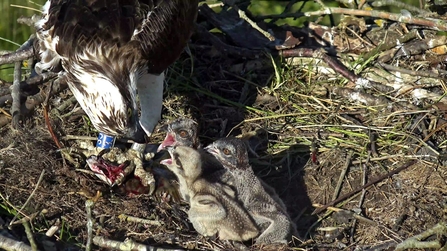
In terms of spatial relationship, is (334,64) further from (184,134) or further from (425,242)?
(425,242)

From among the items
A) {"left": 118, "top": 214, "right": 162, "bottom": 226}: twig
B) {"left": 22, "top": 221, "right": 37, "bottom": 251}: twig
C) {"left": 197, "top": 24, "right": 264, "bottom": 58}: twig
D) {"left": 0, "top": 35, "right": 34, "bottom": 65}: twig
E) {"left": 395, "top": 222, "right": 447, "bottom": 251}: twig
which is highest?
{"left": 0, "top": 35, "right": 34, "bottom": 65}: twig

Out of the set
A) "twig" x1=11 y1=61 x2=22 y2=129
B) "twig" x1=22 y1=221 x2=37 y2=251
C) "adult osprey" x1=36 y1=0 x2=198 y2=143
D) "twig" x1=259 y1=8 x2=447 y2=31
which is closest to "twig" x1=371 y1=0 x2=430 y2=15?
"twig" x1=259 y1=8 x2=447 y2=31

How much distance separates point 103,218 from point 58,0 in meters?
1.64

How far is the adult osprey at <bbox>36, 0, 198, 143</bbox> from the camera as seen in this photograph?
217 inches

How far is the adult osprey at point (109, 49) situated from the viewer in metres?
5.52

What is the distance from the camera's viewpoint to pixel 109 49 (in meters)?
5.71

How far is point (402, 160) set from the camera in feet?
20.1

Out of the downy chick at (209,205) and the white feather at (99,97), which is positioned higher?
the white feather at (99,97)

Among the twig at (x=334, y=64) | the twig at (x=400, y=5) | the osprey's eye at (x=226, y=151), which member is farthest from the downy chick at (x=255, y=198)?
the twig at (x=400, y=5)

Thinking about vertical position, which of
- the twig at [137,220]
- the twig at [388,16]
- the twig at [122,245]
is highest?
the twig at [388,16]

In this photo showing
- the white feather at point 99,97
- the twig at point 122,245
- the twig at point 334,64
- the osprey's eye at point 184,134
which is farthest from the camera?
the twig at point 334,64

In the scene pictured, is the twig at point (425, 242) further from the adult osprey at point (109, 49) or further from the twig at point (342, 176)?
the adult osprey at point (109, 49)

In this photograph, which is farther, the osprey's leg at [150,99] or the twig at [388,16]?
the twig at [388,16]

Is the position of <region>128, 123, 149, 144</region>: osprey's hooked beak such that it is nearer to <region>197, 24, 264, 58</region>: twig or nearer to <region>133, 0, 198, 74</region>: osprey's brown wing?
<region>133, 0, 198, 74</region>: osprey's brown wing
